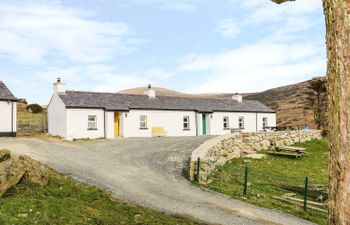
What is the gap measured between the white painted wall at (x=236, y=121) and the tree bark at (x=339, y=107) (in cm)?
3700

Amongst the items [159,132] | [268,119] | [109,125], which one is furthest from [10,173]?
[268,119]

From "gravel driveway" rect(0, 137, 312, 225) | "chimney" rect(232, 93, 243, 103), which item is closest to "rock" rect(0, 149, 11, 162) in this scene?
"gravel driveway" rect(0, 137, 312, 225)

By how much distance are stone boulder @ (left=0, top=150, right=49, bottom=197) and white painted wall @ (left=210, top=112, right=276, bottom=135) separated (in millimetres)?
29628

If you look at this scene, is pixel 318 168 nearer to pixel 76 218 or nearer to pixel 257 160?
pixel 257 160

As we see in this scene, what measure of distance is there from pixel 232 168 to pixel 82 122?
666 inches

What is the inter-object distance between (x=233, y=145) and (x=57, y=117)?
17064mm

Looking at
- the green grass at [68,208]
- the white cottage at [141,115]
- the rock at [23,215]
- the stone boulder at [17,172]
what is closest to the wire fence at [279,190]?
the green grass at [68,208]

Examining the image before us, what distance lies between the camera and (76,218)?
916 centimetres

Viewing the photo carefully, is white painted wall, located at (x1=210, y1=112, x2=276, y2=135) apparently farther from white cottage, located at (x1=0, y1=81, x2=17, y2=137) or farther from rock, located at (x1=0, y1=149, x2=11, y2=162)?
rock, located at (x1=0, y1=149, x2=11, y2=162)

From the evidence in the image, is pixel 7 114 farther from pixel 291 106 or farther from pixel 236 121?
pixel 291 106

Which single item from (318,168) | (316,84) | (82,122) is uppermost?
(316,84)

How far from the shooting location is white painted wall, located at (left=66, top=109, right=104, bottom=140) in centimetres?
3139

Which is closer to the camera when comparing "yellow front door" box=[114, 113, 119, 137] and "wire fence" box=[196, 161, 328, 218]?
"wire fence" box=[196, 161, 328, 218]

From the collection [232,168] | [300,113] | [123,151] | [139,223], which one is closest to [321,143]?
[232,168]
